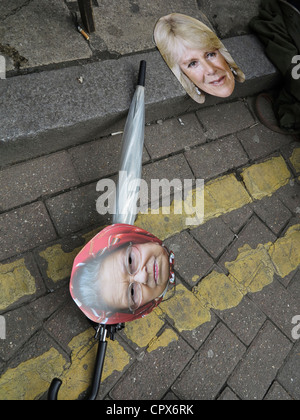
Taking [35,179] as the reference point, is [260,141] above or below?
below

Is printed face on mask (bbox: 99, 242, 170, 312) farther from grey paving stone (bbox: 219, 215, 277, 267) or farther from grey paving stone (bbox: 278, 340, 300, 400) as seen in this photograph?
grey paving stone (bbox: 278, 340, 300, 400)

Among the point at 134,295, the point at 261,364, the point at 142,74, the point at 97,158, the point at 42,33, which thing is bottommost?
the point at 261,364

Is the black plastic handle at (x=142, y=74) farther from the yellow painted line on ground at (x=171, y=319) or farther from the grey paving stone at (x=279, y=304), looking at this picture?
the grey paving stone at (x=279, y=304)

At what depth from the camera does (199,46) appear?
114 inches

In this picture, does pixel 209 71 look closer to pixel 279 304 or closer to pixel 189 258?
pixel 189 258

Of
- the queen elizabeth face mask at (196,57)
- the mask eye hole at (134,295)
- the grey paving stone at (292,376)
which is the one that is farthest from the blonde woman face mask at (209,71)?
the grey paving stone at (292,376)

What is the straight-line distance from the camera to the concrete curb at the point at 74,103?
218cm

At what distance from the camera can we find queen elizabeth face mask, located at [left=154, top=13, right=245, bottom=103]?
9.20 feet

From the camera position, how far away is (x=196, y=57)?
288 cm

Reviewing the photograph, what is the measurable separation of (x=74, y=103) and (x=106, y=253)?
1.01 m

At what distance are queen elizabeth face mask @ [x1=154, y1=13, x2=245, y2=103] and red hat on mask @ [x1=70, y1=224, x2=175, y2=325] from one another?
129 cm

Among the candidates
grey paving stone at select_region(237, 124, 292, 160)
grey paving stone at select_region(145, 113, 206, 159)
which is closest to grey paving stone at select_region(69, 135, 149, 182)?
grey paving stone at select_region(145, 113, 206, 159)

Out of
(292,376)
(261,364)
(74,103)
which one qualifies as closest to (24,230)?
(74,103)
